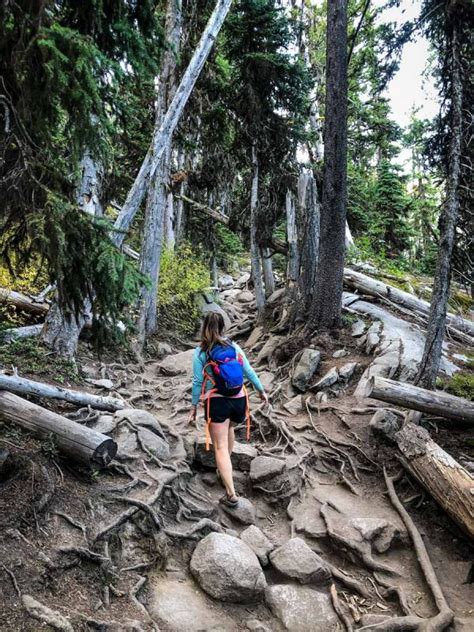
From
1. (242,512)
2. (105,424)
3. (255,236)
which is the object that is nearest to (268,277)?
(255,236)

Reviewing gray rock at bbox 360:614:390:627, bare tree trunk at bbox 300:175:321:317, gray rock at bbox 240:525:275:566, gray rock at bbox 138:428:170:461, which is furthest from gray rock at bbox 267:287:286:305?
gray rock at bbox 360:614:390:627

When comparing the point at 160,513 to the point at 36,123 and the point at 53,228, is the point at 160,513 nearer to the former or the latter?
the point at 53,228

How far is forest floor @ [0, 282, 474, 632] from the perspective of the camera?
3.22 meters

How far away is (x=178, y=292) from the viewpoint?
46.0 ft

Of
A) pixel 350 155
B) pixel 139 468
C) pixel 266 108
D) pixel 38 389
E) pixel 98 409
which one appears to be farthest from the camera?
pixel 350 155

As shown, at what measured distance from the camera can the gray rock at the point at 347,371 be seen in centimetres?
819

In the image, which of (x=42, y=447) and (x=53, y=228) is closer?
(x=53, y=228)

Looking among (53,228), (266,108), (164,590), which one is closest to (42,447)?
(164,590)

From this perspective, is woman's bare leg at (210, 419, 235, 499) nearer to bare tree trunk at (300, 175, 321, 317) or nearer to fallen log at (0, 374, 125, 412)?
fallen log at (0, 374, 125, 412)

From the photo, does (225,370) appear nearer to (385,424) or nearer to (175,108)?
(385,424)

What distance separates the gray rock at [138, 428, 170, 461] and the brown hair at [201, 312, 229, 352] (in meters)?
1.62

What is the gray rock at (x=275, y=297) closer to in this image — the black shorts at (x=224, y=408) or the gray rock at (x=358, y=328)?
the gray rock at (x=358, y=328)

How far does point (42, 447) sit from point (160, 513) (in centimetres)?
143

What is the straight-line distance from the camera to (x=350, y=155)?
857 inches
